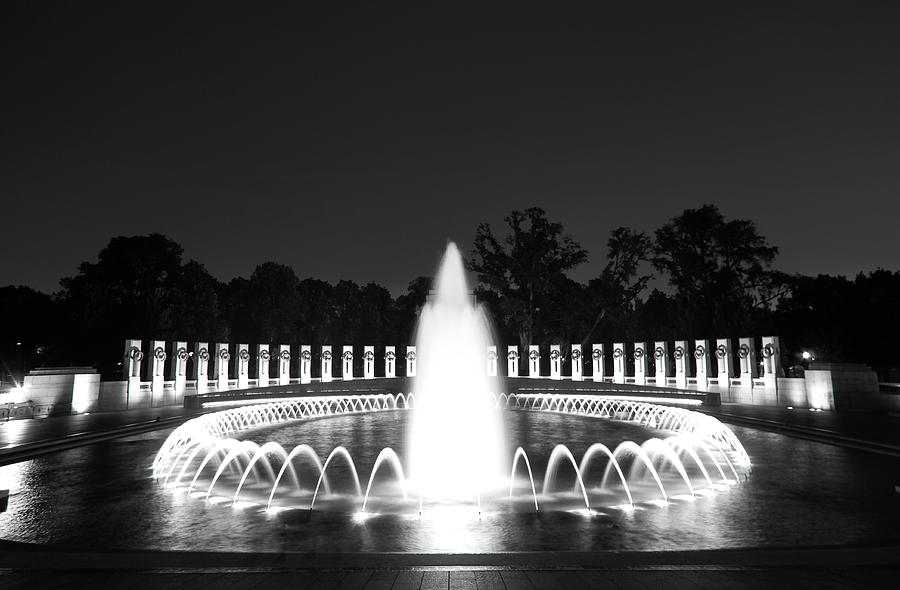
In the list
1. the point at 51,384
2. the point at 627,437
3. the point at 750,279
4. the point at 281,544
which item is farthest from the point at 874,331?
the point at 51,384

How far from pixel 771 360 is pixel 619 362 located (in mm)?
13441

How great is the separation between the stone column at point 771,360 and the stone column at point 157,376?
3820cm

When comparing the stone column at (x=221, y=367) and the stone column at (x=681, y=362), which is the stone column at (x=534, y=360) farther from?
the stone column at (x=221, y=367)

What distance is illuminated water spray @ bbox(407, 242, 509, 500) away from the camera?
1301 centimetres

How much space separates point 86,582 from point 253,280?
7021 cm

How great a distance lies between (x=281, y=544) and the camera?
801cm

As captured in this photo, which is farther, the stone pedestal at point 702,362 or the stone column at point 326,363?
the stone column at point 326,363

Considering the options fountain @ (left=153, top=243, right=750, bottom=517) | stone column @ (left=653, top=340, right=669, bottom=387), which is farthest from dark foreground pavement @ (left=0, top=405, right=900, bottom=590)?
stone column @ (left=653, top=340, right=669, bottom=387)

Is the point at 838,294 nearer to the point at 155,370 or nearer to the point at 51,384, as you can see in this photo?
the point at 155,370

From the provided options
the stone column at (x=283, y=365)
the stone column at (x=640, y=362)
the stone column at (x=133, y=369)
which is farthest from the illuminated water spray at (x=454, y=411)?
the stone column at (x=133, y=369)

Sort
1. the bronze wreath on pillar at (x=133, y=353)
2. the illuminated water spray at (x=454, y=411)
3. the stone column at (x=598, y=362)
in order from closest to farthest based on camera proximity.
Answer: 1. the illuminated water spray at (x=454, y=411)
2. the bronze wreath on pillar at (x=133, y=353)
3. the stone column at (x=598, y=362)

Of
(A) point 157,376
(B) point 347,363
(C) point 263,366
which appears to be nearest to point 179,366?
(A) point 157,376

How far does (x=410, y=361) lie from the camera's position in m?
49.2

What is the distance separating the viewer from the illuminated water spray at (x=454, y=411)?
13.0 m
